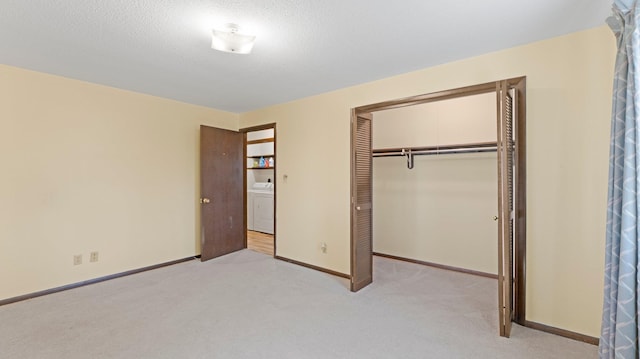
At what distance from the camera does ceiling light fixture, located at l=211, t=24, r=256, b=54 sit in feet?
7.19

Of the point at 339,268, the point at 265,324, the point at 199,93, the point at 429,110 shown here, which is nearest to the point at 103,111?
the point at 199,93

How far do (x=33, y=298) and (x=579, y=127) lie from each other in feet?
16.9

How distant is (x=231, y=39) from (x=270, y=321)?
2280 millimetres

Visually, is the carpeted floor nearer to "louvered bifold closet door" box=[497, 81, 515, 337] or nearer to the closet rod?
"louvered bifold closet door" box=[497, 81, 515, 337]

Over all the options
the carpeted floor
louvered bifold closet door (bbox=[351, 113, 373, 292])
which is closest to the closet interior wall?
the carpeted floor

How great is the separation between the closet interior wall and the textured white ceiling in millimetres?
1214

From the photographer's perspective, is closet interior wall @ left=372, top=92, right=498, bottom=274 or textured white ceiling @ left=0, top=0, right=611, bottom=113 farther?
closet interior wall @ left=372, top=92, right=498, bottom=274

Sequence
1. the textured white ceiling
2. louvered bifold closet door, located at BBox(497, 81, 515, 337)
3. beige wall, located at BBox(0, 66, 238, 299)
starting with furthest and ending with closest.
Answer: beige wall, located at BBox(0, 66, 238, 299) < louvered bifold closet door, located at BBox(497, 81, 515, 337) < the textured white ceiling

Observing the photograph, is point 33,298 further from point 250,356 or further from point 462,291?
point 462,291

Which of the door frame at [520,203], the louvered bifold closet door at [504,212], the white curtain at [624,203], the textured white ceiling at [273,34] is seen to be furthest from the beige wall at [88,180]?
the white curtain at [624,203]

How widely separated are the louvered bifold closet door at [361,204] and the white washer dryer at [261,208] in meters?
3.27

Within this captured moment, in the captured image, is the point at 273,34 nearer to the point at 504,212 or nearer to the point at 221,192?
the point at 504,212

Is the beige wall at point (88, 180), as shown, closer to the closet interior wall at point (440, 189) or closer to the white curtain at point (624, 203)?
the closet interior wall at point (440, 189)

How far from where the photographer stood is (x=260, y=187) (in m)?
6.97
